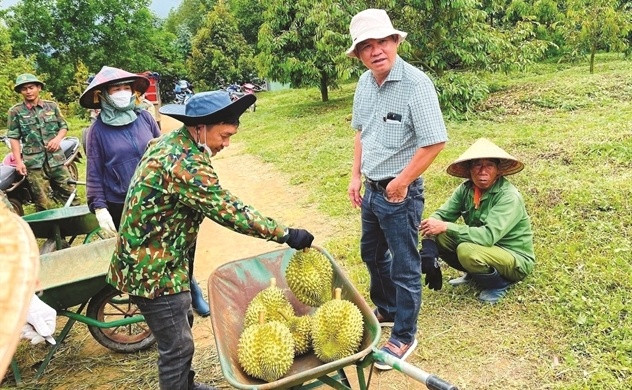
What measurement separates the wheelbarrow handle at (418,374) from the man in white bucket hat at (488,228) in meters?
1.49

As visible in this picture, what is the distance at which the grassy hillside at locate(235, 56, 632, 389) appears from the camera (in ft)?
9.93

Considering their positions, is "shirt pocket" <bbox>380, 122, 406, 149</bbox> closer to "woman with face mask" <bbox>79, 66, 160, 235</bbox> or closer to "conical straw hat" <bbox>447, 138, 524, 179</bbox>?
"conical straw hat" <bbox>447, 138, 524, 179</bbox>

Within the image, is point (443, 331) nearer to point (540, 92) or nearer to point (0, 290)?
A: point (0, 290)

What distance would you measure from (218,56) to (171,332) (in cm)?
2412

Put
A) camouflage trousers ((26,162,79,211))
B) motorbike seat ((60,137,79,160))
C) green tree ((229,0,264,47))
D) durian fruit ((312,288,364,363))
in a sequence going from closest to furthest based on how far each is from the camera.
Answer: durian fruit ((312,288,364,363)) → camouflage trousers ((26,162,79,211)) → motorbike seat ((60,137,79,160)) → green tree ((229,0,264,47))

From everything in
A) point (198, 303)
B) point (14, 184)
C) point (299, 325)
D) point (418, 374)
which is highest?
point (418, 374)

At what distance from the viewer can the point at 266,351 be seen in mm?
2295

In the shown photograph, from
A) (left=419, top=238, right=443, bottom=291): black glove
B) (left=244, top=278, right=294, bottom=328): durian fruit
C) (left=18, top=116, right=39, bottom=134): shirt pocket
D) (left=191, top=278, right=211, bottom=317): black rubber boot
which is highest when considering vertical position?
(left=18, top=116, right=39, bottom=134): shirt pocket

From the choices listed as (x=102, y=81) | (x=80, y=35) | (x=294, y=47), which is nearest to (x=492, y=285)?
(x=102, y=81)

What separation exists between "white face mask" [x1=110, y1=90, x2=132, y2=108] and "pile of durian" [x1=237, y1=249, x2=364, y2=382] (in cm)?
180

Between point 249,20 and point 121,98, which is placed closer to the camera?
point 121,98

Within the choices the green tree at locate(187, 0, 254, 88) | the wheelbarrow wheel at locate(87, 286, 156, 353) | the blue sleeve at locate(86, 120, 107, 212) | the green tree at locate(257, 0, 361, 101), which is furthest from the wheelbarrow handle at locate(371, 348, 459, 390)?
the green tree at locate(187, 0, 254, 88)

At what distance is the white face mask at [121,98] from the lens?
11.4 ft

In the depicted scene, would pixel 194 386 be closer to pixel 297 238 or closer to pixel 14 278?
pixel 297 238
